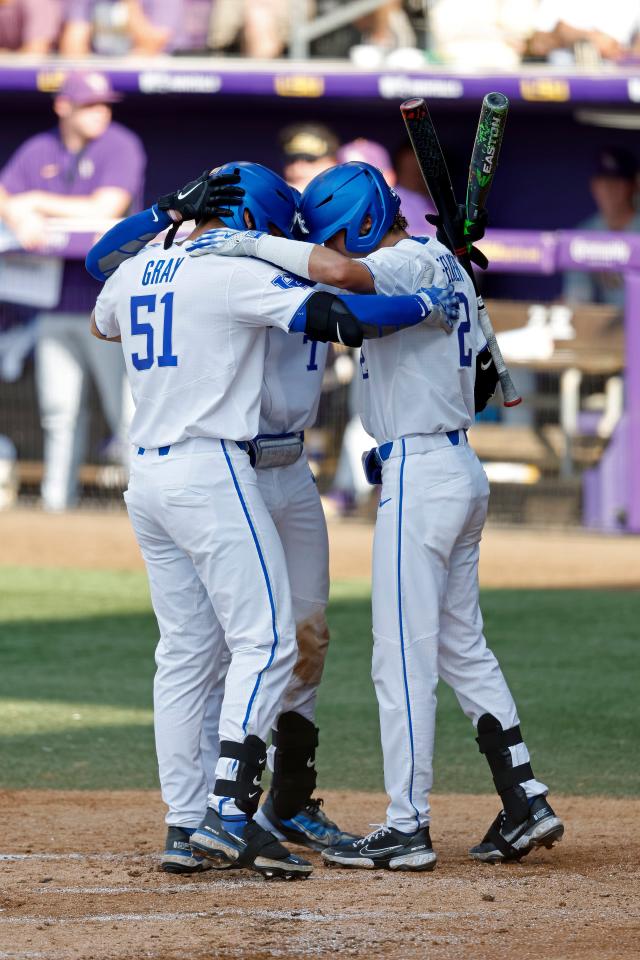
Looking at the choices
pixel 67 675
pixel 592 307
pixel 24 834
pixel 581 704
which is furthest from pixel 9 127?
pixel 24 834

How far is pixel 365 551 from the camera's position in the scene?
11.1 meters

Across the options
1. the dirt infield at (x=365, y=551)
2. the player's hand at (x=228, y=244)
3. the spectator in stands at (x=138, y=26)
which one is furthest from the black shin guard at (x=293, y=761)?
the spectator in stands at (x=138, y=26)

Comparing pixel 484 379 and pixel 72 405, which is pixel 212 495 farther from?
pixel 72 405

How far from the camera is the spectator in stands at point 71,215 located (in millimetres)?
13273

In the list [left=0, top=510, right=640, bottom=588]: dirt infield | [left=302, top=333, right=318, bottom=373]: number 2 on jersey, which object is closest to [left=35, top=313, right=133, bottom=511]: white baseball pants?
[left=0, top=510, right=640, bottom=588]: dirt infield

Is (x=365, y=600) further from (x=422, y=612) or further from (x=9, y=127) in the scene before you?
(x=9, y=127)

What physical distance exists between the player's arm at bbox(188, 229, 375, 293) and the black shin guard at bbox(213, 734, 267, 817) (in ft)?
3.53

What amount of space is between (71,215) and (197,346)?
32.9 feet

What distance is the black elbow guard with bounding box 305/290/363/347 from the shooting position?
3.54m

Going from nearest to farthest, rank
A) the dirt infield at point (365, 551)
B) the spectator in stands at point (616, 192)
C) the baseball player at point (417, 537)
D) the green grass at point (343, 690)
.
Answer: the baseball player at point (417, 537)
the green grass at point (343, 690)
the dirt infield at point (365, 551)
the spectator in stands at point (616, 192)

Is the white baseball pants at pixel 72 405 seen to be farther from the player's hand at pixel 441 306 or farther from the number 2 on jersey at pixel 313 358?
the player's hand at pixel 441 306

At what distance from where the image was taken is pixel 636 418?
1165 cm

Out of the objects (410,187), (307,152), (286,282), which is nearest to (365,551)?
(307,152)

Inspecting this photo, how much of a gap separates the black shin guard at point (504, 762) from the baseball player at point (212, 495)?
1.84 ft
